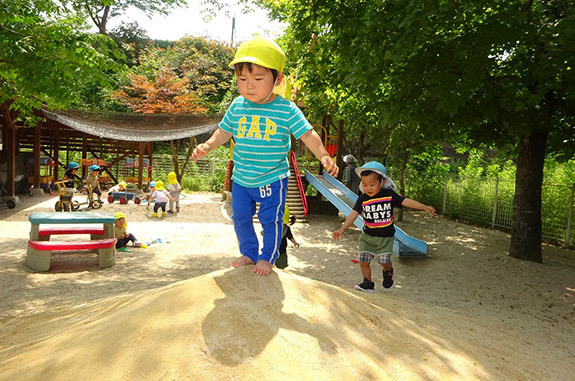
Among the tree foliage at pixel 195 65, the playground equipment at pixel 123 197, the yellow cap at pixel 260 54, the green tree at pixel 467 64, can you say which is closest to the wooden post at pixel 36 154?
the playground equipment at pixel 123 197

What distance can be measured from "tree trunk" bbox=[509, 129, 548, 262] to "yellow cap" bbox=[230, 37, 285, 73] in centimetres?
685

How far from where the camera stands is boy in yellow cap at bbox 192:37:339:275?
3008 mm

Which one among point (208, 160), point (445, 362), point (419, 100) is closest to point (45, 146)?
point (208, 160)

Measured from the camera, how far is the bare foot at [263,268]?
313cm

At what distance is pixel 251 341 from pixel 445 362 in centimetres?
138

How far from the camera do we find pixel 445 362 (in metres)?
2.79

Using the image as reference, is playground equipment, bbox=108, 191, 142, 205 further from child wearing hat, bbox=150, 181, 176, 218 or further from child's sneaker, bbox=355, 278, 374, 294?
child's sneaker, bbox=355, 278, 374, 294

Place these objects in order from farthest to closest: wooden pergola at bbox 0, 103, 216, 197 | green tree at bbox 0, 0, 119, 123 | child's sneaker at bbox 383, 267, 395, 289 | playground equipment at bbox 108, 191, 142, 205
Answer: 1. playground equipment at bbox 108, 191, 142, 205
2. wooden pergola at bbox 0, 103, 216, 197
3. green tree at bbox 0, 0, 119, 123
4. child's sneaker at bbox 383, 267, 395, 289

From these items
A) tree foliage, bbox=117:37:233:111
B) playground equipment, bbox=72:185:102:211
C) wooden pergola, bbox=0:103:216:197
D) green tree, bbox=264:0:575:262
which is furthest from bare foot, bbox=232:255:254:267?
tree foliage, bbox=117:37:233:111

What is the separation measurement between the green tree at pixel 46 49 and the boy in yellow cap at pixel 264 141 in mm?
4617

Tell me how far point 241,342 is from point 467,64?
5.37 meters

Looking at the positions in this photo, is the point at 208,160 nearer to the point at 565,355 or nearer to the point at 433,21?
the point at 433,21

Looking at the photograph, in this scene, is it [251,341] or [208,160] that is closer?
[251,341]

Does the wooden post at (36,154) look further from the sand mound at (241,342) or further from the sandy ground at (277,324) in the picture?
the sand mound at (241,342)
